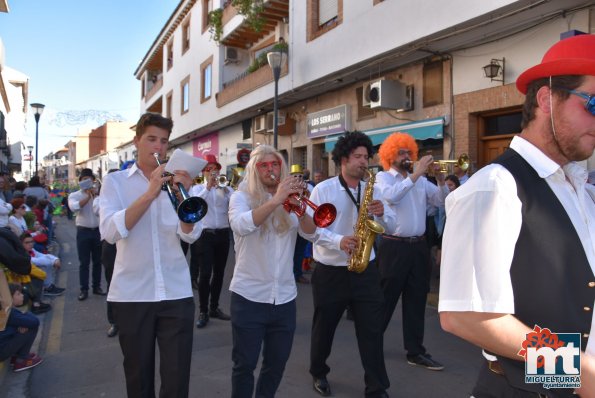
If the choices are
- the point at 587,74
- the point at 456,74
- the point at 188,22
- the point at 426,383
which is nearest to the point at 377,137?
the point at 456,74

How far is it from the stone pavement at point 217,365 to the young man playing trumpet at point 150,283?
1245mm

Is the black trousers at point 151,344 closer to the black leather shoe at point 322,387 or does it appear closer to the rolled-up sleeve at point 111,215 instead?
the rolled-up sleeve at point 111,215

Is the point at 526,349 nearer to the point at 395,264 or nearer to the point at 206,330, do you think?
the point at 395,264

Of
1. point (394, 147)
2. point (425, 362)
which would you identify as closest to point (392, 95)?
point (394, 147)

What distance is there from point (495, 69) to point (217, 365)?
7072mm

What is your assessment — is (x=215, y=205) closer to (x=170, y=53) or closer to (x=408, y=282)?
(x=408, y=282)

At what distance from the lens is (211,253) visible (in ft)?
20.0

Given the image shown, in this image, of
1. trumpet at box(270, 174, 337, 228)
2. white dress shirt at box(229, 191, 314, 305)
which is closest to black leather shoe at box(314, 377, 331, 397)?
white dress shirt at box(229, 191, 314, 305)

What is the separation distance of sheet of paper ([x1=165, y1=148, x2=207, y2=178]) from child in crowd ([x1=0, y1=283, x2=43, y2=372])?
2751 millimetres

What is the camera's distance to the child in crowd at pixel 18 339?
13.4 ft

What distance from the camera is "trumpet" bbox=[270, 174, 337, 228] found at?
122 inches

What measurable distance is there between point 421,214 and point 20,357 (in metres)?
4.18

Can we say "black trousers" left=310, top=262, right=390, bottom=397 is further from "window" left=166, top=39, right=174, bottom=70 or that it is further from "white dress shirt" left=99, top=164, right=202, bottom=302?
"window" left=166, top=39, right=174, bottom=70

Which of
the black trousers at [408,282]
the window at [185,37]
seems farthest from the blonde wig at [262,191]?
the window at [185,37]
